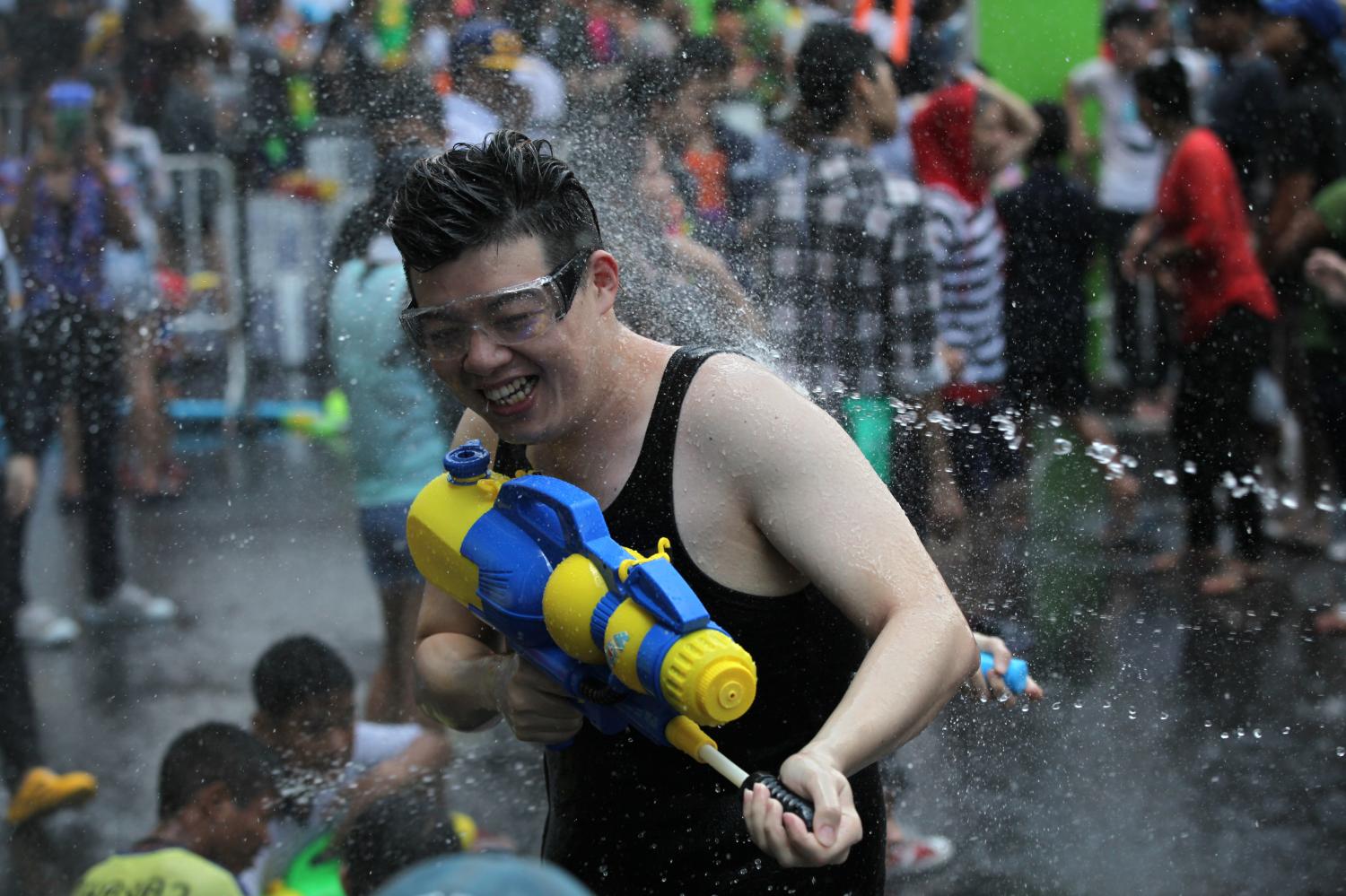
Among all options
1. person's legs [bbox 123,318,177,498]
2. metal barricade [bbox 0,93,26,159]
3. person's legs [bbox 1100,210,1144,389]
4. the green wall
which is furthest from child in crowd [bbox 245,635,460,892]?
the green wall

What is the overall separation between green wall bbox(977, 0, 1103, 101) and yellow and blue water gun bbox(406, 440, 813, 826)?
19.2 ft

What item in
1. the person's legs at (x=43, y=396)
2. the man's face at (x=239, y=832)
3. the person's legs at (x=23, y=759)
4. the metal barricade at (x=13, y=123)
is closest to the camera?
the man's face at (x=239, y=832)

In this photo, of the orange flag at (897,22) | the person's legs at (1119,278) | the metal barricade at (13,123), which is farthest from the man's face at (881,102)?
the metal barricade at (13,123)

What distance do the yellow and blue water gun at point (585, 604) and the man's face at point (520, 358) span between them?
0.30 feet

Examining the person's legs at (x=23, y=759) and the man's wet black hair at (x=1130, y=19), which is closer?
the person's legs at (x=23, y=759)

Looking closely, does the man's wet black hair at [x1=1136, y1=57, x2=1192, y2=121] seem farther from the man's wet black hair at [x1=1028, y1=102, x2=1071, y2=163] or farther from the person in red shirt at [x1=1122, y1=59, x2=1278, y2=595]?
the man's wet black hair at [x1=1028, y1=102, x2=1071, y2=163]

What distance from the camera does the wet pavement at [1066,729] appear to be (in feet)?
10.7

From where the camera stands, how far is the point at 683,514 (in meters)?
1.90

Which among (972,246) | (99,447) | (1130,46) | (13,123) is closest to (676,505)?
(972,246)

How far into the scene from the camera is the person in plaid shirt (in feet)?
10.4

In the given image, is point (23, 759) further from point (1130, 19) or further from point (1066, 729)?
point (1130, 19)

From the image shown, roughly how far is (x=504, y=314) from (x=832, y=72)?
7.94ft

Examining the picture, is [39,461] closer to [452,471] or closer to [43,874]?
[43,874]

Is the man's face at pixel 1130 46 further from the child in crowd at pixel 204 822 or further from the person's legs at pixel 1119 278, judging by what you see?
the child in crowd at pixel 204 822
